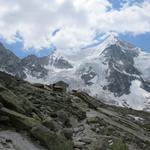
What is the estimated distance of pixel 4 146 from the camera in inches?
Result: 842

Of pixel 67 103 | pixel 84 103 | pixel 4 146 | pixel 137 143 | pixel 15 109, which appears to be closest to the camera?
pixel 4 146

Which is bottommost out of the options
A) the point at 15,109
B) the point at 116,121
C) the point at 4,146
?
the point at 4,146

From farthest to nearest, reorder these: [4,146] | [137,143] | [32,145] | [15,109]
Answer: [137,143]
[15,109]
[32,145]
[4,146]

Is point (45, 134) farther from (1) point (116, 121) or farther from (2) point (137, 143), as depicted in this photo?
(1) point (116, 121)

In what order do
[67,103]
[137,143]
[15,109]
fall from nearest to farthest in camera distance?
[15,109] → [137,143] → [67,103]

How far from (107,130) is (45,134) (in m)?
14.5

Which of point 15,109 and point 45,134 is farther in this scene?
point 15,109

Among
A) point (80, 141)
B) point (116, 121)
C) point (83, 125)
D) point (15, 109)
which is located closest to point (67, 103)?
point (116, 121)

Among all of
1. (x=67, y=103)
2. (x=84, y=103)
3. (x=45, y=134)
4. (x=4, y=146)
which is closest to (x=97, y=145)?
(x=45, y=134)

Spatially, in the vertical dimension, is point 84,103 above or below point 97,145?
above

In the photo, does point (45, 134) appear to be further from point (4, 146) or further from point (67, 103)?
point (67, 103)

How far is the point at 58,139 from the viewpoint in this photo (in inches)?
934

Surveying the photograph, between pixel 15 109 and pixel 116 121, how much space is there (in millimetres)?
22624

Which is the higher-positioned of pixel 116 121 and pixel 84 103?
pixel 84 103
